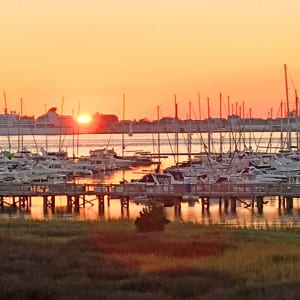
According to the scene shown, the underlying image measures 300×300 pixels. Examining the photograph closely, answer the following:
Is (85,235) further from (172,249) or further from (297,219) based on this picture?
(297,219)

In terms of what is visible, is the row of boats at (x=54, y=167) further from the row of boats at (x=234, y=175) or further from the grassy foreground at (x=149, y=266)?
the grassy foreground at (x=149, y=266)

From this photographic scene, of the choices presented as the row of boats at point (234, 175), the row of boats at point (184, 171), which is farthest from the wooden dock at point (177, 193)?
the row of boats at point (184, 171)

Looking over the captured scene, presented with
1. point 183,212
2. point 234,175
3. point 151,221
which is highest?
point 151,221

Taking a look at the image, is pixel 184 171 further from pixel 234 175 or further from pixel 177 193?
pixel 177 193

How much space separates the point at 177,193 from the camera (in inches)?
1790

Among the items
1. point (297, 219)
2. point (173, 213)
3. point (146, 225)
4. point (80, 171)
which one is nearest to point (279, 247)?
point (146, 225)

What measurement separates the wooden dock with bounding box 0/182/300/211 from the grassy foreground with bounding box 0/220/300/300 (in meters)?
21.0

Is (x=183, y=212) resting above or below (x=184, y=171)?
below

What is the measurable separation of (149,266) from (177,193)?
29.2 metres

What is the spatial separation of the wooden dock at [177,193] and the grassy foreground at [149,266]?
2100cm

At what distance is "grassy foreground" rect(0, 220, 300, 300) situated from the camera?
43.0 feet

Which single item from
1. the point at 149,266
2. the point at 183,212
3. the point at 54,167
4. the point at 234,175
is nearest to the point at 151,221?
the point at 149,266

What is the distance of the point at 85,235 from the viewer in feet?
77.2

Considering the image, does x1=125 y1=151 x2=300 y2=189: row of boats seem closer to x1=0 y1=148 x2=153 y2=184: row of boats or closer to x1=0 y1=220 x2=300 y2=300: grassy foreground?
x1=0 y1=148 x2=153 y2=184: row of boats
